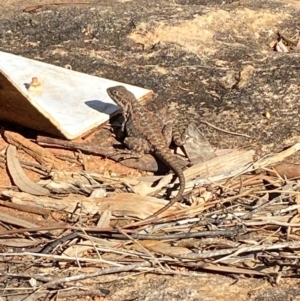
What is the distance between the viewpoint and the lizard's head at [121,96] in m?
6.76

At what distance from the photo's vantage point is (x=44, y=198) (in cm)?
582

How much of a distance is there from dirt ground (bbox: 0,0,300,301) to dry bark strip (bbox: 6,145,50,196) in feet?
0.30

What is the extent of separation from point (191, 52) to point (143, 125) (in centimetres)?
156

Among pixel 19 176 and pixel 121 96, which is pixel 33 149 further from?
pixel 121 96

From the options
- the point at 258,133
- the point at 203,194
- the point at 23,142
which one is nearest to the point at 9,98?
the point at 23,142

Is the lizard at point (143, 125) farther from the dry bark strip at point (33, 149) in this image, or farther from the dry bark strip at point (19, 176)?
the dry bark strip at point (19, 176)

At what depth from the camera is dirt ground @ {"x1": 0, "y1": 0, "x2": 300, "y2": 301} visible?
6871 millimetres

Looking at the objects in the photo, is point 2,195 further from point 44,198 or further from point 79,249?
point 79,249

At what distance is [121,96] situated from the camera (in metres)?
6.79

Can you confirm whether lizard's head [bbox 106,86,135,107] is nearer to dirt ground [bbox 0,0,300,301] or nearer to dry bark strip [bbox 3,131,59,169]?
dirt ground [bbox 0,0,300,301]

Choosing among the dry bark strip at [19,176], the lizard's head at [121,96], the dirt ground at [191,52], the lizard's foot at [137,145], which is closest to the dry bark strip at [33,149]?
the dry bark strip at [19,176]

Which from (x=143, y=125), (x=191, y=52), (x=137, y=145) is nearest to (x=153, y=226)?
(x=137, y=145)

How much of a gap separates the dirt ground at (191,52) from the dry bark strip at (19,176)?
0.09 m

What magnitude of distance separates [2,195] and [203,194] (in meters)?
1.53
